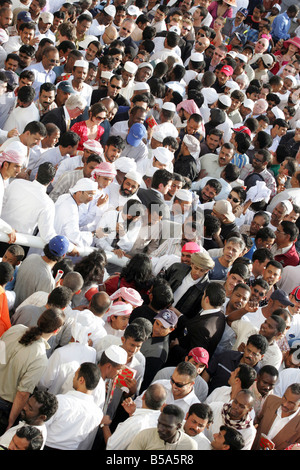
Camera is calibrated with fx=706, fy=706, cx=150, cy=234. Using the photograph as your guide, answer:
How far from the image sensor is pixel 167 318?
18.1ft

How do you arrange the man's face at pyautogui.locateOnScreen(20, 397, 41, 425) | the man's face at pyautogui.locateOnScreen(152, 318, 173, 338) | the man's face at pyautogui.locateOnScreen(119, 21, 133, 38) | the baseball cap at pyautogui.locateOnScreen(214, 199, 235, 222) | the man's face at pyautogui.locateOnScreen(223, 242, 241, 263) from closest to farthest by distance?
the man's face at pyautogui.locateOnScreen(20, 397, 41, 425), the man's face at pyautogui.locateOnScreen(152, 318, 173, 338), the man's face at pyautogui.locateOnScreen(223, 242, 241, 263), the baseball cap at pyautogui.locateOnScreen(214, 199, 235, 222), the man's face at pyautogui.locateOnScreen(119, 21, 133, 38)

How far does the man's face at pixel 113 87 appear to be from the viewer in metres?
8.57

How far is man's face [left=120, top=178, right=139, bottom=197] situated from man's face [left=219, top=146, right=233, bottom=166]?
2.01m

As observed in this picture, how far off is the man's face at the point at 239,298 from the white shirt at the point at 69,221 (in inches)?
55.2

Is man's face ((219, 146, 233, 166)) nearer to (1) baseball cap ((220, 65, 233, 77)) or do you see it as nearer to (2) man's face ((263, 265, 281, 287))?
(2) man's face ((263, 265, 281, 287))

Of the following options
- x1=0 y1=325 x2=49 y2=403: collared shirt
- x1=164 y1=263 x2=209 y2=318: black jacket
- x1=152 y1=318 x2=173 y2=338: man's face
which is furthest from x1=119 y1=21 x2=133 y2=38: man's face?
x1=0 y1=325 x2=49 y2=403: collared shirt

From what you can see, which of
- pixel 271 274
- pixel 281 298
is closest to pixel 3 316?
pixel 281 298

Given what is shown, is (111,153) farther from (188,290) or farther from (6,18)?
(6,18)

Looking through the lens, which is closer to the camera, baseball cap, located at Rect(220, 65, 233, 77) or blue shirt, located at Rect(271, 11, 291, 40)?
baseball cap, located at Rect(220, 65, 233, 77)

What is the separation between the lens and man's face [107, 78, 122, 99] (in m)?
8.57

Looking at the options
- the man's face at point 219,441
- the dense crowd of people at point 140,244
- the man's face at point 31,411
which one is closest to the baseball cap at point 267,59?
the dense crowd of people at point 140,244

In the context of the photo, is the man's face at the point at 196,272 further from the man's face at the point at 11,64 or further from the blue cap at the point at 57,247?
the man's face at the point at 11,64

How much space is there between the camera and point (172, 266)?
20.9 ft

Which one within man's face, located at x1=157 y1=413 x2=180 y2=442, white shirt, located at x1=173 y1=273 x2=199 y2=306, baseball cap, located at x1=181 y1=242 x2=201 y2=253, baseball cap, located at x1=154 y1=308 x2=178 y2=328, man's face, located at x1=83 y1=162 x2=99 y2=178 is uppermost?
man's face, located at x1=157 y1=413 x2=180 y2=442
